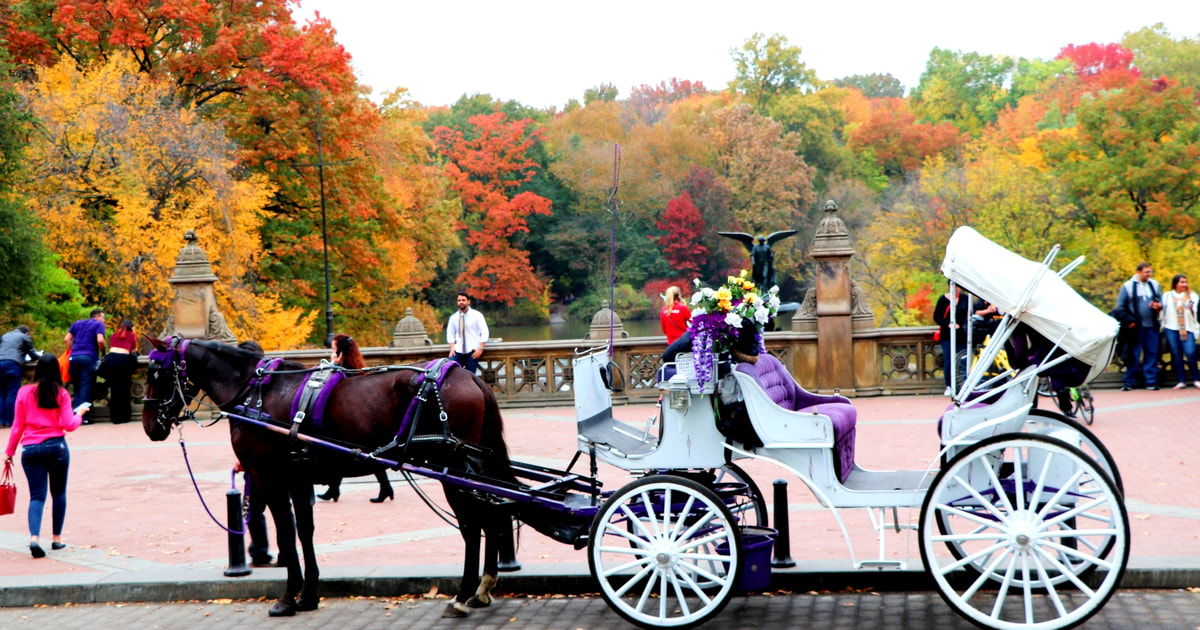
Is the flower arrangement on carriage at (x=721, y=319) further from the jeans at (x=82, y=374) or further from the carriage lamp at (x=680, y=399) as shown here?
the jeans at (x=82, y=374)

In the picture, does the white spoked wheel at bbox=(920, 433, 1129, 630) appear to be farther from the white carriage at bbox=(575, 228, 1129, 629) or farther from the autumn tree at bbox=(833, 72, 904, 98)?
the autumn tree at bbox=(833, 72, 904, 98)

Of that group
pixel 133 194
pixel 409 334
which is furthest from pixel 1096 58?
pixel 409 334

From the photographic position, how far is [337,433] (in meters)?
7.39

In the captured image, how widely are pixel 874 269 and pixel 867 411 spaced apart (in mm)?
34591

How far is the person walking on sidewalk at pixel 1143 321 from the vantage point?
648 inches

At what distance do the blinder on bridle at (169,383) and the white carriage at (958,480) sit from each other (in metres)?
2.72

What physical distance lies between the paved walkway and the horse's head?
45.0 inches

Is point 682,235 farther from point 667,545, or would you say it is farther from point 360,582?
point 667,545

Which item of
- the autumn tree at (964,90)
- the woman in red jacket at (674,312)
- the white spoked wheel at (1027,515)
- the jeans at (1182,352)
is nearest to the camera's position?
the white spoked wheel at (1027,515)

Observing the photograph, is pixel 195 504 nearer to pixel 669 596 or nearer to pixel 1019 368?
pixel 669 596

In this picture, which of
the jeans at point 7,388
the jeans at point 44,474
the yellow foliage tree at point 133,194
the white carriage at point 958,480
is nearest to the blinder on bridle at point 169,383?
the jeans at point 44,474

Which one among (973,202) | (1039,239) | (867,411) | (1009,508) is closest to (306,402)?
(1009,508)

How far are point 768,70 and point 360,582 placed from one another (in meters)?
81.2

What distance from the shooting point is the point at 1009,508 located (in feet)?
19.9
